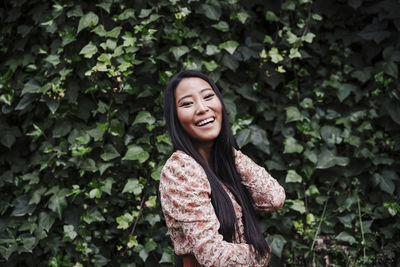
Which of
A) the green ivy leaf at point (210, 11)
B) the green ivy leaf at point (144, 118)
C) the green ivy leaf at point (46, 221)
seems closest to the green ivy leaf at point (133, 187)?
the green ivy leaf at point (144, 118)

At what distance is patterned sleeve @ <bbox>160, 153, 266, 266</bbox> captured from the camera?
1178 mm

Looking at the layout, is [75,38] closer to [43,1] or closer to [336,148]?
[43,1]

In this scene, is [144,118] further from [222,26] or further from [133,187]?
[222,26]

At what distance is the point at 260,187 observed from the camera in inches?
58.9

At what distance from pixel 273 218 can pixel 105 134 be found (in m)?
1.18

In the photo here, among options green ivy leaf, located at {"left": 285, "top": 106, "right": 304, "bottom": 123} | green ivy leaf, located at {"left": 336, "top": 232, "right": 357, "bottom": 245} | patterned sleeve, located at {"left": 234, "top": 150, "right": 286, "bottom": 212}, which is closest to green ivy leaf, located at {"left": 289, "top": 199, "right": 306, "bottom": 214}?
green ivy leaf, located at {"left": 336, "top": 232, "right": 357, "bottom": 245}

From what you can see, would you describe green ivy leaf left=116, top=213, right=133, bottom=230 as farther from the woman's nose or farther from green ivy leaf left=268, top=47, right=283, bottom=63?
green ivy leaf left=268, top=47, right=283, bottom=63

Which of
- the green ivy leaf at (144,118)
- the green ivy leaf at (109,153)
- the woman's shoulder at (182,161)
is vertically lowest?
the green ivy leaf at (109,153)

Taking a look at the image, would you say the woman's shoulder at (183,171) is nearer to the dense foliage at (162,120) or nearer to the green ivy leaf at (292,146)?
the dense foliage at (162,120)

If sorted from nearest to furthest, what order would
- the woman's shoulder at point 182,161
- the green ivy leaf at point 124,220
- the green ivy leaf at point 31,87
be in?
1. the woman's shoulder at point 182,161
2. the green ivy leaf at point 124,220
3. the green ivy leaf at point 31,87

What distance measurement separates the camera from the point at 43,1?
2.43 meters

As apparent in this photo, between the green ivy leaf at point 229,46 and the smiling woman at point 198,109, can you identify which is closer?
the smiling woman at point 198,109

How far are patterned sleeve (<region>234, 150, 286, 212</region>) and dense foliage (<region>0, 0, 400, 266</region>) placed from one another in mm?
797

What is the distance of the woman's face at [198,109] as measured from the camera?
1.39 m
